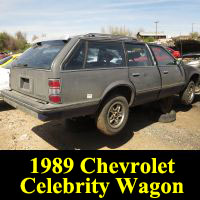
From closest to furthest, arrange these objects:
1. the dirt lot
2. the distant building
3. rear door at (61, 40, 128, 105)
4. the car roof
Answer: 1. rear door at (61, 40, 128, 105)
2. the car roof
3. the dirt lot
4. the distant building

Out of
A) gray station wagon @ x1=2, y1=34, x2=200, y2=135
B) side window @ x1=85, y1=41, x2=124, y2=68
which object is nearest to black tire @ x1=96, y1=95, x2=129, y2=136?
gray station wagon @ x1=2, y1=34, x2=200, y2=135

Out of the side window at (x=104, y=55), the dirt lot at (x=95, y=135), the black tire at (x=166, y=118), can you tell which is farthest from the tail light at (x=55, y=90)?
the black tire at (x=166, y=118)

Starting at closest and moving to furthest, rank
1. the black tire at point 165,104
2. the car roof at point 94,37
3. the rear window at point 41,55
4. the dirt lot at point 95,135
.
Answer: the rear window at point 41,55
the car roof at point 94,37
the dirt lot at point 95,135
the black tire at point 165,104

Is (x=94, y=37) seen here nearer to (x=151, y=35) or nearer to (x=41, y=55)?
(x=41, y=55)

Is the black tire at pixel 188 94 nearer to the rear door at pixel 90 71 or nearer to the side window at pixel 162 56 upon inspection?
the side window at pixel 162 56

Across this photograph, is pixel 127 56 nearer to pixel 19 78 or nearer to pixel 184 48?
pixel 19 78

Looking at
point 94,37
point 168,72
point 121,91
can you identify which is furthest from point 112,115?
point 168,72

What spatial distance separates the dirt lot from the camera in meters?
4.35

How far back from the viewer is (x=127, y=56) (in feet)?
14.2

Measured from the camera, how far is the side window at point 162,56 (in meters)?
5.14

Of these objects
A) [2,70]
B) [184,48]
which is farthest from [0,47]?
[2,70]

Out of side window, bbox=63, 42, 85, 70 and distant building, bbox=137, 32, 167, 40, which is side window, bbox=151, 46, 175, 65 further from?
distant building, bbox=137, 32, 167, 40

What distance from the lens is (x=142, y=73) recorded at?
14.8ft

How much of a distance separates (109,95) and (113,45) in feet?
2.96
